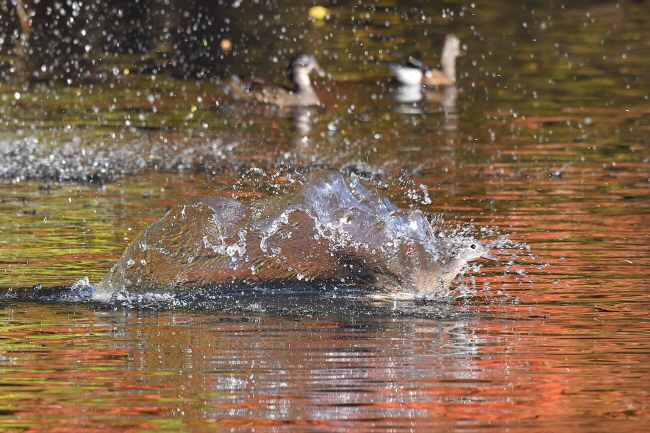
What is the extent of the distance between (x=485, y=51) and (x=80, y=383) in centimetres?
1881

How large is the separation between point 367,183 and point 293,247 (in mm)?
3723

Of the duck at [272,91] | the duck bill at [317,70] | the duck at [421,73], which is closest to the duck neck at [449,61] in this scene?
the duck at [421,73]

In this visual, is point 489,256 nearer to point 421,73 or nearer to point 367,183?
point 367,183

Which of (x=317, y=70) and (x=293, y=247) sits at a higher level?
(x=317, y=70)

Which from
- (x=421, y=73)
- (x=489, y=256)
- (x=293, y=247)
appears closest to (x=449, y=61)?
(x=421, y=73)

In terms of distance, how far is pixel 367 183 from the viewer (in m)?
12.6

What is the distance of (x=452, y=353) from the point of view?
698 cm

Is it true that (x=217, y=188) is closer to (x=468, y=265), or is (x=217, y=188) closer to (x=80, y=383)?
(x=468, y=265)

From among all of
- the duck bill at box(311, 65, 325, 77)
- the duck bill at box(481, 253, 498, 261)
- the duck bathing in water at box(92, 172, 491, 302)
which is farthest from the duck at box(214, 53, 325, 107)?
the duck bathing in water at box(92, 172, 491, 302)

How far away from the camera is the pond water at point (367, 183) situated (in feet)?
20.4

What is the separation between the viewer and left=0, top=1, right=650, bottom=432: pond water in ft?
20.4

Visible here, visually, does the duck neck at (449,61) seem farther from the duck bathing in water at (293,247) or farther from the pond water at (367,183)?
the duck bathing in water at (293,247)

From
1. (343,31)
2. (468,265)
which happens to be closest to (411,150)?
(468,265)

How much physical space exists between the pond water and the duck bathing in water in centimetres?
29
